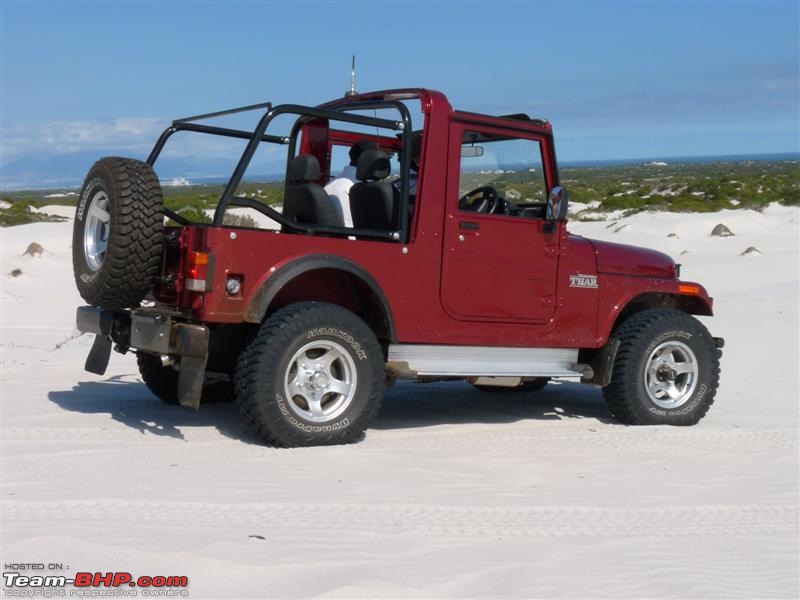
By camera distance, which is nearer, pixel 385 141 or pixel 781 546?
pixel 781 546

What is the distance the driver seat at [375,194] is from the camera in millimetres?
7227

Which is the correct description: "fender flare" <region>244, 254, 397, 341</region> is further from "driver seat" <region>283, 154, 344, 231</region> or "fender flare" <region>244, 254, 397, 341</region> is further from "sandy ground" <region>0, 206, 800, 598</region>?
"sandy ground" <region>0, 206, 800, 598</region>

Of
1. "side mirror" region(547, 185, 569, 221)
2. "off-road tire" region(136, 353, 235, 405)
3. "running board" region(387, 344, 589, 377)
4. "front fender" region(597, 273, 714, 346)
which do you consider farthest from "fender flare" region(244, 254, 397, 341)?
"front fender" region(597, 273, 714, 346)

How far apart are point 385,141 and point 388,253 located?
3.99 ft

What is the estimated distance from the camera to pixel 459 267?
7.33 metres

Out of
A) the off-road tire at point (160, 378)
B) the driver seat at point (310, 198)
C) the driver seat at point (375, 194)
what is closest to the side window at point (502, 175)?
the driver seat at point (375, 194)

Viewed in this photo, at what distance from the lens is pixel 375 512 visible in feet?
17.4

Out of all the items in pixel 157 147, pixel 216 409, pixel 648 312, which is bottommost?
pixel 216 409

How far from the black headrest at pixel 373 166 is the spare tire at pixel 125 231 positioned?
4.62 ft

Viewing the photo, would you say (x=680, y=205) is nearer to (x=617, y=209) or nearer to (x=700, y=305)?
(x=617, y=209)

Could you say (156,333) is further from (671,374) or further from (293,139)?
(671,374)

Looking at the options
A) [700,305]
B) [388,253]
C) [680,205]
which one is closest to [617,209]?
[680,205]

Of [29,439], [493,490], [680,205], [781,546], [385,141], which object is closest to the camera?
[781,546]

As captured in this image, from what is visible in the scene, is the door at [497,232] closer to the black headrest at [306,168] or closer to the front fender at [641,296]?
the front fender at [641,296]
